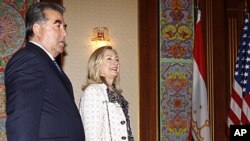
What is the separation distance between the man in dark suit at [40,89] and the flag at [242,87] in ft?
9.31

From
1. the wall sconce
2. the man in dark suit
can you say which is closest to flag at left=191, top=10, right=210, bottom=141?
the wall sconce

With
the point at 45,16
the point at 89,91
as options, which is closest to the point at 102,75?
the point at 89,91

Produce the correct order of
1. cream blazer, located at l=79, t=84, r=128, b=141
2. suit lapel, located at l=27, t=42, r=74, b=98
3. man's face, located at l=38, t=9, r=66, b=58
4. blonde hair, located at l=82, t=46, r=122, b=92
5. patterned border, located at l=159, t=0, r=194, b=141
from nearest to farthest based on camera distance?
suit lapel, located at l=27, t=42, r=74, b=98
man's face, located at l=38, t=9, r=66, b=58
cream blazer, located at l=79, t=84, r=128, b=141
blonde hair, located at l=82, t=46, r=122, b=92
patterned border, located at l=159, t=0, r=194, b=141

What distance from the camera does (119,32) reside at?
475 cm

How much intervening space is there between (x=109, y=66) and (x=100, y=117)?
0.40m

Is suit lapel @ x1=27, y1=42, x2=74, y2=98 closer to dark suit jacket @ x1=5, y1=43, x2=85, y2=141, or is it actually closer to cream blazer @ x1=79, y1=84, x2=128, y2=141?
dark suit jacket @ x1=5, y1=43, x2=85, y2=141

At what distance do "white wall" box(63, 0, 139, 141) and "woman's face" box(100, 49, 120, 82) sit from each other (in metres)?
1.66

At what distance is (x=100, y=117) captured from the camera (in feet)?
8.68

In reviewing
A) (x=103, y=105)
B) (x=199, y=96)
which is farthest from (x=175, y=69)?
(x=103, y=105)

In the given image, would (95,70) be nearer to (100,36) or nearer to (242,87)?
(100,36)

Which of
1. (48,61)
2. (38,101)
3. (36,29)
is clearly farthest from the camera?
(36,29)

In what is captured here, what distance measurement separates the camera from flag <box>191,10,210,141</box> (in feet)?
14.6

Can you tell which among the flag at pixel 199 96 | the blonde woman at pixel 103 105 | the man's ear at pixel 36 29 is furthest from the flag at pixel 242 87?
the man's ear at pixel 36 29

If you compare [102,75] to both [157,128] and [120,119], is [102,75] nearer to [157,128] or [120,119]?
[120,119]
